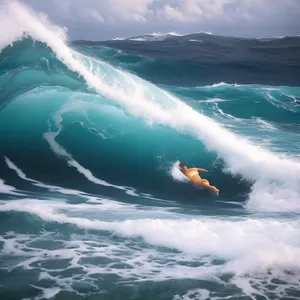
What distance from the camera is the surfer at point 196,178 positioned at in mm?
4090

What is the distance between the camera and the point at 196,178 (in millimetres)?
4219

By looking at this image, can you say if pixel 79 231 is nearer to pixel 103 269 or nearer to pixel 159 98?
pixel 103 269

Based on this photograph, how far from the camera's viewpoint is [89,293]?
1975 mm

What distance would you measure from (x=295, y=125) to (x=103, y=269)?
5.15m

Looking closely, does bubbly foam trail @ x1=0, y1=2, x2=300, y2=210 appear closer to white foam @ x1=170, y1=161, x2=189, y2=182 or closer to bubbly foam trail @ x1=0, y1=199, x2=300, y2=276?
white foam @ x1=170, y1=161, x2=189, y2=182

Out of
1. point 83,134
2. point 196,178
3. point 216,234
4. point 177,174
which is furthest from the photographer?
point 83,134

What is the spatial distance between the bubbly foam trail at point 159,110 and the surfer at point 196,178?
0.48m

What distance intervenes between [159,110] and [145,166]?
959mm

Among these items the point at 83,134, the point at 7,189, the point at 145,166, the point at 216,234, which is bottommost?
the point at 216,234

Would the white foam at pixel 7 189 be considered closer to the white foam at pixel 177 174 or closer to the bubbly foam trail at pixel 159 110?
the bubbly foam trail at pixel 159 110

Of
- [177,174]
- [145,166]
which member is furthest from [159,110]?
[177,174]

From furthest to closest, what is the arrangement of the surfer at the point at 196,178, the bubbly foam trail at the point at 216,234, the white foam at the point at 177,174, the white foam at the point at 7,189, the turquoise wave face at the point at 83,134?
the turquoise wave face at the point at 83,134
the white foam at the point at 177,174
the surfer at the point at 196,178
the white foam at the point at 7,189
the bubbly foam trail at the point at 216,234

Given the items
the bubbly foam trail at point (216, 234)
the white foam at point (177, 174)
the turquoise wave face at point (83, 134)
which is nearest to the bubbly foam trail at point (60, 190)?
the turquoise wave face at point (83, 134)

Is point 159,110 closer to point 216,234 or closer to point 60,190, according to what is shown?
point 60,190
